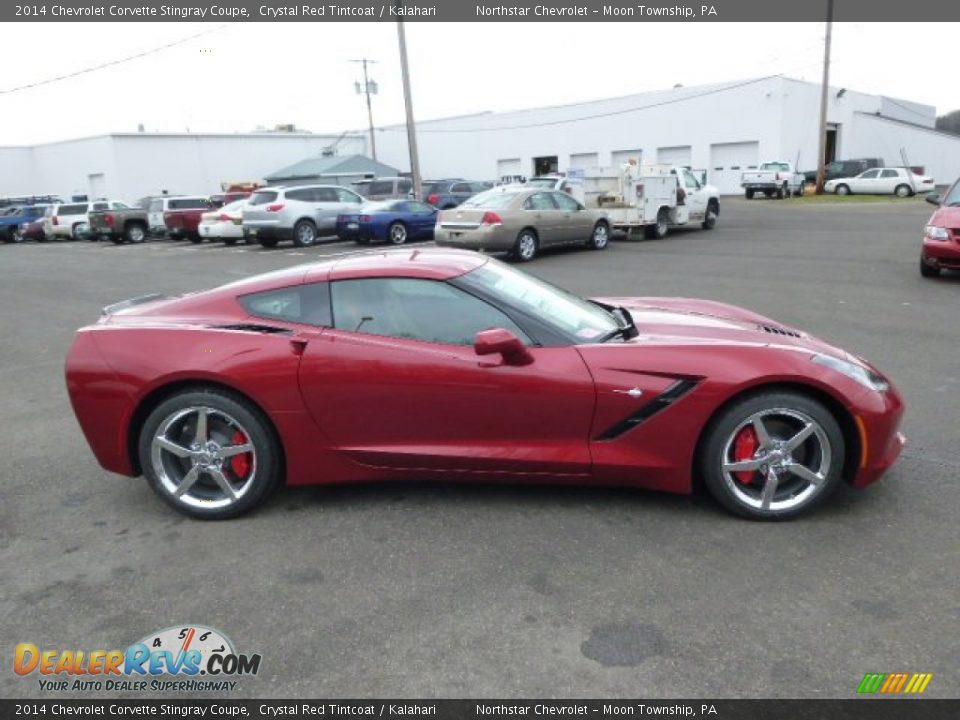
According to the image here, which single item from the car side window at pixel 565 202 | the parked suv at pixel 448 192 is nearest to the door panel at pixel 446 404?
the car side window at pixel 565 202

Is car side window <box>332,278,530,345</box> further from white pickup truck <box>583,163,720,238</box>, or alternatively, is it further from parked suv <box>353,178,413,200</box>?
parked suv <box>353,178,413,200</box>

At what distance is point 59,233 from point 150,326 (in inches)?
1238

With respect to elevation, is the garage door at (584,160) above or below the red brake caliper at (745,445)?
above

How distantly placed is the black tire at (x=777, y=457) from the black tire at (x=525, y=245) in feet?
37.5

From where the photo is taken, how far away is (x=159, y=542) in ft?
11.7

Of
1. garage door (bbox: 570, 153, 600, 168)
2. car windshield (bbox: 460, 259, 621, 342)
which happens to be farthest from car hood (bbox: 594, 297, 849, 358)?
garage door (bbox: 570, 153, 600, 168)

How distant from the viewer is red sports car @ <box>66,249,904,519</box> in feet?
11.3

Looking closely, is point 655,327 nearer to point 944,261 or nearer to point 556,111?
point 944,261

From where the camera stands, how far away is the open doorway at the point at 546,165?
5197 cm

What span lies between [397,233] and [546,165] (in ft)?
117

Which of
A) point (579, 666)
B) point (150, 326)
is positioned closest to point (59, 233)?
point (150, 326)

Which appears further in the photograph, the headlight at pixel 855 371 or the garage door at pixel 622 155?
the garage door at pixel 622 155

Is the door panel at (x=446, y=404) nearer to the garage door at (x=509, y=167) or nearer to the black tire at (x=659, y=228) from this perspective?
the black tire at (x=659, y=228)
